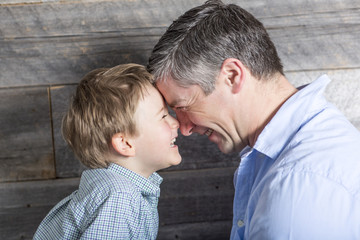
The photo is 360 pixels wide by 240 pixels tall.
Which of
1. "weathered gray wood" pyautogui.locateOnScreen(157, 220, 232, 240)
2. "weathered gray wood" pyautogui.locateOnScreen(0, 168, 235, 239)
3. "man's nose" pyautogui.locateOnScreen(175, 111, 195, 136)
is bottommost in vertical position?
"weathered gray wood" pyautogui.locateOnScreen(157, 220, 232, 240)

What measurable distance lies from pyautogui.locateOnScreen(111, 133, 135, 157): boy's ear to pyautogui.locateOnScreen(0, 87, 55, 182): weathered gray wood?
477 millimetres

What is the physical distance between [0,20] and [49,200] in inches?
30.8

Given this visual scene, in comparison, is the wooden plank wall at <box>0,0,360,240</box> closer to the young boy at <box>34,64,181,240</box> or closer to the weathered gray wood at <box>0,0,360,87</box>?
the weathered gray wood at <box>0,0,360,87</box>

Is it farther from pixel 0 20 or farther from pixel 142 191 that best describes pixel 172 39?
pixel 0 20

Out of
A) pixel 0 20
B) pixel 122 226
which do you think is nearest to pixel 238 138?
pixel 122 226

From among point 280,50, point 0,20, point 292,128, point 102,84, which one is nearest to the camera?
point 292,128

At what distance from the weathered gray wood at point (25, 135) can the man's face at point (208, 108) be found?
0.60 metres

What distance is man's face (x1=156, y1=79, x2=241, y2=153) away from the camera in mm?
1380

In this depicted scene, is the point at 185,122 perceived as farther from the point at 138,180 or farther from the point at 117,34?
the point at 117,34

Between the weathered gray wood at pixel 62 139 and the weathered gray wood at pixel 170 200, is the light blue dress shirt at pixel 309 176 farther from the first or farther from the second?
the weathered gray wood at pixel 62 139

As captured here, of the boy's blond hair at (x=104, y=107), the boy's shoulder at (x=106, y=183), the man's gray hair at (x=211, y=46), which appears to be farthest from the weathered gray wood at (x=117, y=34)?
the boy's shoulder at (x=106, y=183)

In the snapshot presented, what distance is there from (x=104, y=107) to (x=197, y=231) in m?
0.87

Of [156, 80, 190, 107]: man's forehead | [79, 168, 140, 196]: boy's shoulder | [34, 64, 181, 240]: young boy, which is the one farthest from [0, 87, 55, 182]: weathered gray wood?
[156, 80, 190, 107]: man's forehead

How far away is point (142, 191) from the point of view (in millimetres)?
1508
